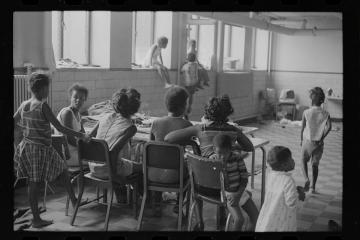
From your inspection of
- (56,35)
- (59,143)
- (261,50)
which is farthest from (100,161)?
(261,50)

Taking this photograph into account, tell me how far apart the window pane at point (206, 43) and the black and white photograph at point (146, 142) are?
3 centimetres

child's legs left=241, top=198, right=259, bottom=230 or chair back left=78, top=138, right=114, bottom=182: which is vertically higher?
chair back left=78, top=138, right=114, bottom=182

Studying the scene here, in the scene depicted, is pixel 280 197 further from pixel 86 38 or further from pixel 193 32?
pixel 193 32

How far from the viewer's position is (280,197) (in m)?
3.00

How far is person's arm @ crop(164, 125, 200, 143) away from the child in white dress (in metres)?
0.61

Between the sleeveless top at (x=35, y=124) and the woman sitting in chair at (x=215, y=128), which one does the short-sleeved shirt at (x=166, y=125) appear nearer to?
the woman sitting in chair at (x=215, y=128)

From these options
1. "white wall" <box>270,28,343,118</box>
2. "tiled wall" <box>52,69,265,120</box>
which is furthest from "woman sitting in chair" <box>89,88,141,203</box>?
"white wall" <box>270,28,343,118</box>

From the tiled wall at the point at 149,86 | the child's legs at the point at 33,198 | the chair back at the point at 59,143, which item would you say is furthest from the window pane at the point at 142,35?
the child's legs at the point at 33,198

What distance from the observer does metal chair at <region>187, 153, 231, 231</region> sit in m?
3.11

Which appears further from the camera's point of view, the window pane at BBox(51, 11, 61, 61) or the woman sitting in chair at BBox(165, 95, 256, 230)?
the window pane at BBox(51, 11, 61, 61)

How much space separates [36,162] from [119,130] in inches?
26.3

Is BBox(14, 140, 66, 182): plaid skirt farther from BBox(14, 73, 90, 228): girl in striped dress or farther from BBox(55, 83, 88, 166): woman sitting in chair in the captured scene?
BBox(55, 83, 88, 166): woman sitting in chair

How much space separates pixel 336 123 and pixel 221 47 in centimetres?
375
